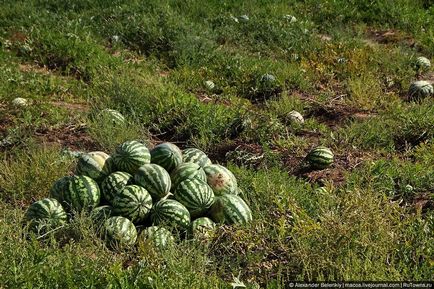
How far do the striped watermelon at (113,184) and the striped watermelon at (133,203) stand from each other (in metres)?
0.14

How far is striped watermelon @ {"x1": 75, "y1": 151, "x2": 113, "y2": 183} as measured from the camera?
5.10 m

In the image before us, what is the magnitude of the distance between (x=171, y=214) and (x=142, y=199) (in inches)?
11.2

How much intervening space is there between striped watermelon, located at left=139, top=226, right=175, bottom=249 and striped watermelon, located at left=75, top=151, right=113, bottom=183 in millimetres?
886

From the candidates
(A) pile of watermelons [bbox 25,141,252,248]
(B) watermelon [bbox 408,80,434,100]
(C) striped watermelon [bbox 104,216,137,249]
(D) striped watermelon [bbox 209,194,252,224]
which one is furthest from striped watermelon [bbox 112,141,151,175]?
(B) watermelon [bbox 408,80,434,100]

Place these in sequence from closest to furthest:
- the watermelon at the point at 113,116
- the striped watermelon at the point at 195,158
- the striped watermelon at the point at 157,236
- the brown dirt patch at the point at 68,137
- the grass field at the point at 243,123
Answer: the grass field at the point at 243,123 < the striped watermelon at the point at 157,236 < the striped watermelon at the point at 195,158 < the brown dirt patch at the point at 68,137 < the watermelon at the point at 113,116

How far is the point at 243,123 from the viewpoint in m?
7.18

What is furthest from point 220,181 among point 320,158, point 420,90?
point 420,90

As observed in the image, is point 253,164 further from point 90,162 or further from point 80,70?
point 80,70

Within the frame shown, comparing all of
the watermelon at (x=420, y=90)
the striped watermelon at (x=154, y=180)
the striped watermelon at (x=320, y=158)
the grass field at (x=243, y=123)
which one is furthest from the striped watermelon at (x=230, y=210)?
the watermelon at (x=420, y=90)

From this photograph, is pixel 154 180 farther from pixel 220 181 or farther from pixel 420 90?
pixel 420 90

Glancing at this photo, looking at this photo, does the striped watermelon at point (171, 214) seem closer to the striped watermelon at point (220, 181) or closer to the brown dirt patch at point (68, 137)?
the striped watermelon at point (220, 181)

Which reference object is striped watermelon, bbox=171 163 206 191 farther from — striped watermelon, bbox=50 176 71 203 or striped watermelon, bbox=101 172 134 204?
striped watermelon, bbox=50 176 71 203

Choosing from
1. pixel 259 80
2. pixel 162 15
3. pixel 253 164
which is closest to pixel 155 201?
pixel 253 164

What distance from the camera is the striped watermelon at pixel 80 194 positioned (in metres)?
4.73
